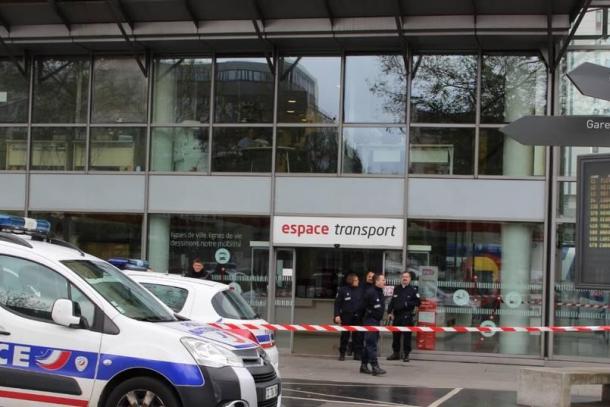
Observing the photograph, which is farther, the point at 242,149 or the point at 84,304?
the point at 242,149

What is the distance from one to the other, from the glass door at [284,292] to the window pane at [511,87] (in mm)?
4875

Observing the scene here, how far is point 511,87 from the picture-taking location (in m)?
15.9

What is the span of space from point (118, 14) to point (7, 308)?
415 inches

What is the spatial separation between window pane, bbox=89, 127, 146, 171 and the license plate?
10.8 meters

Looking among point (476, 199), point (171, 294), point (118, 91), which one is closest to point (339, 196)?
point (476, 199)

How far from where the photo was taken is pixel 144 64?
1720 centimetres

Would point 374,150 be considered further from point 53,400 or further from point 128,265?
point 53,400

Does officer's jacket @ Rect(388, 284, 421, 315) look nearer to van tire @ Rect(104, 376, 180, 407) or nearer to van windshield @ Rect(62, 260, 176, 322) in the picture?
van windshield @ Rect(62, 260, 176, 322)

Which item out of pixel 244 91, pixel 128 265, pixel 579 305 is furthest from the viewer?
pixel 244 91

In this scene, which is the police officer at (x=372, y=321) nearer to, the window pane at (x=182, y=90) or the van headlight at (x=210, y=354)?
the window pane at (x=182, y=90)

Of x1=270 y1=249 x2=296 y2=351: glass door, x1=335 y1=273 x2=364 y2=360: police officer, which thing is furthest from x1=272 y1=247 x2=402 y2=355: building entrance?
x1=335 y1=273 x2=364 y2=360: police officer

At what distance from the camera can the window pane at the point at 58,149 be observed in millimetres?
17469

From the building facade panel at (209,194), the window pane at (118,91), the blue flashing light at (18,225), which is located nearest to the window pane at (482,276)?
the building facade panel at (209,194)

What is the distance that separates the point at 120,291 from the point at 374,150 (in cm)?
969
